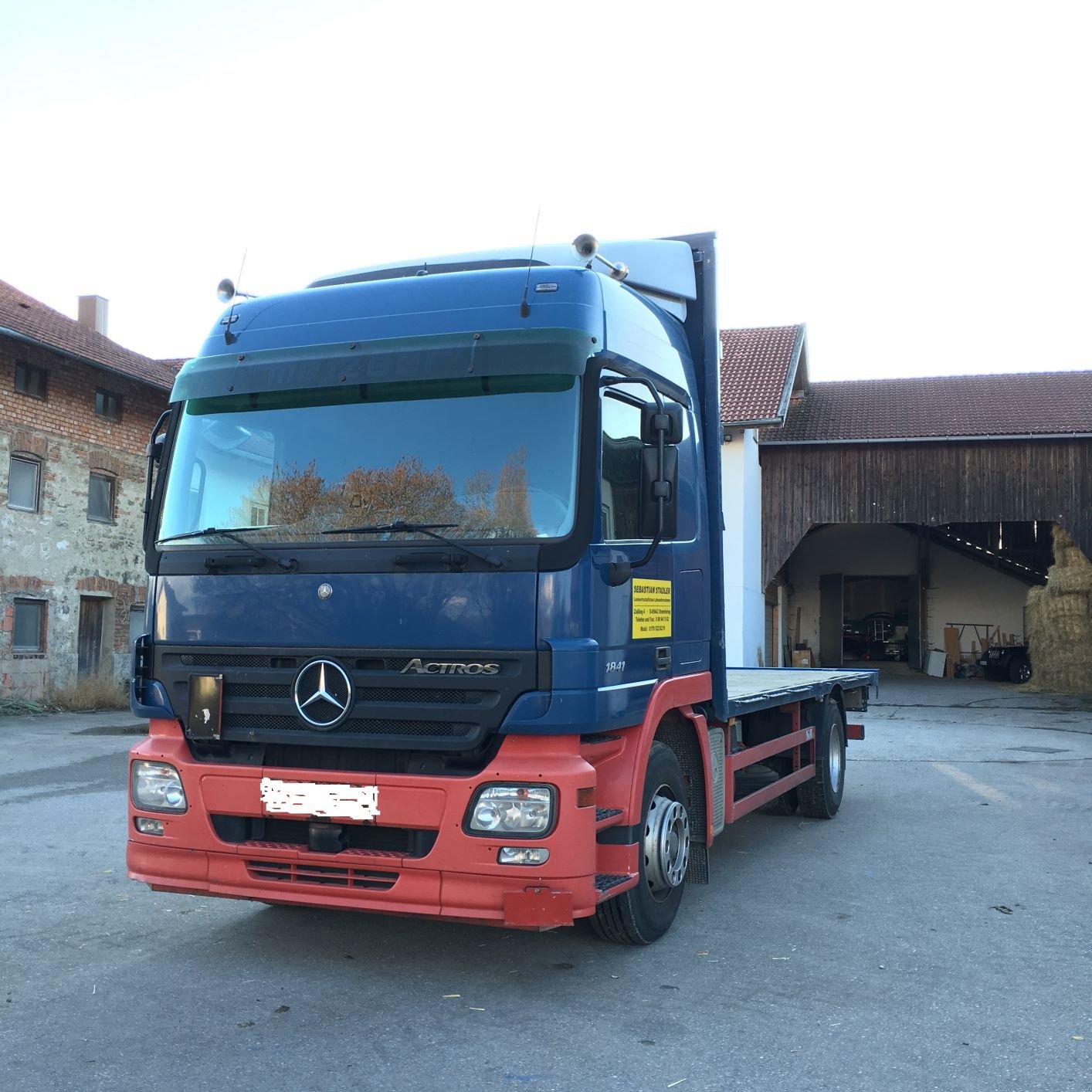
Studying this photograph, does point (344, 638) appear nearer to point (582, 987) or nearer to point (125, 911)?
point (582, 987)

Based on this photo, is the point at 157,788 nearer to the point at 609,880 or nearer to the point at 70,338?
the point at 609,880

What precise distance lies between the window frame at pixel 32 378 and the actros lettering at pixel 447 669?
1863 centimetres

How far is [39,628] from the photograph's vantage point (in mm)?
21281

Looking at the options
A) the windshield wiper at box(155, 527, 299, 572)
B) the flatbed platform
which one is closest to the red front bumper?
the windshield wiper at box(155, 527, 299, 572)

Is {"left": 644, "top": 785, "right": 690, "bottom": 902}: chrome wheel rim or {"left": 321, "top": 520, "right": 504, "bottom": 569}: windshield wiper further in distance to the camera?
{"left": 644, "top": 785, "right": 690, "bottom": 902}: chrome wheel rim

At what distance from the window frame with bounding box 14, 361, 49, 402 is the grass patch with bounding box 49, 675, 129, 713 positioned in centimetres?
523

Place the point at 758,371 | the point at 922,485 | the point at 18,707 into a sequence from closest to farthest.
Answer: the point at 18,707
the point at 922,485
the point at 758,371

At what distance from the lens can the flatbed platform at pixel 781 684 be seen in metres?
6.67

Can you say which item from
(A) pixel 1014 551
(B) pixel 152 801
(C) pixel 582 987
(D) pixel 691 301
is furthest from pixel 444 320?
(A) pixel 1014 551

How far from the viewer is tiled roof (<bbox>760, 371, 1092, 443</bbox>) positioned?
27312mm

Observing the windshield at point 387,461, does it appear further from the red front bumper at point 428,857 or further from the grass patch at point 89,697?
the grass patch at point 89,697

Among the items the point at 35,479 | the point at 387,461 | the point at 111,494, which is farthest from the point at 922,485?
the point at 387,461

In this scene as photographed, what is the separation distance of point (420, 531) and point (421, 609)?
1.01 ft

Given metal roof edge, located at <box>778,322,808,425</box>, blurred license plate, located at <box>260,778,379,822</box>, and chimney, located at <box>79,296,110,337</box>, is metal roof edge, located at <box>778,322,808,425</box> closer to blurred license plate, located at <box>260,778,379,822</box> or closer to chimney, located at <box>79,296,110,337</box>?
chimney, located at <box>79,296,110,337</box>
